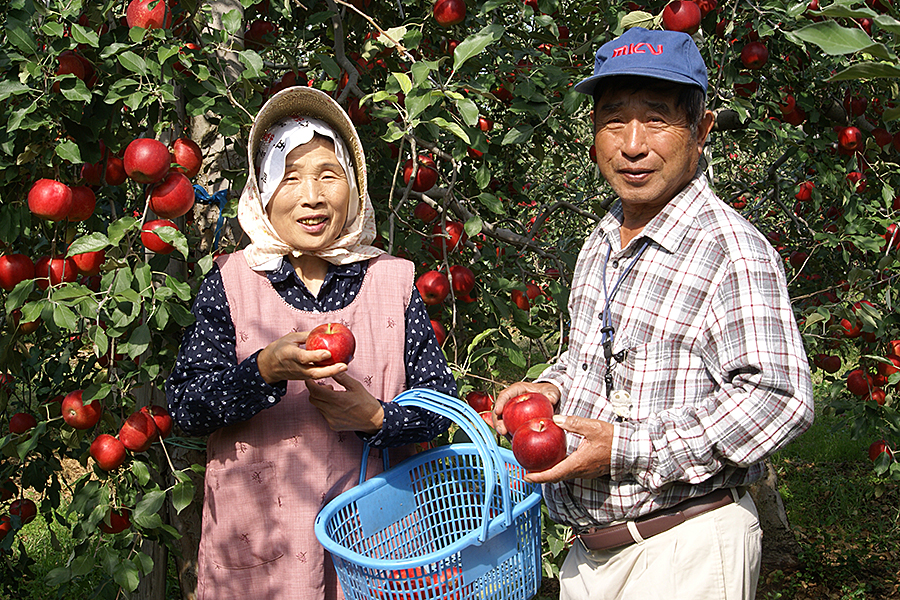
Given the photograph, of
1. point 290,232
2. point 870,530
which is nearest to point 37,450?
point 290,232

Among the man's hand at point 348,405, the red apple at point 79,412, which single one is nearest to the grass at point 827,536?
the red apple at point 79,412

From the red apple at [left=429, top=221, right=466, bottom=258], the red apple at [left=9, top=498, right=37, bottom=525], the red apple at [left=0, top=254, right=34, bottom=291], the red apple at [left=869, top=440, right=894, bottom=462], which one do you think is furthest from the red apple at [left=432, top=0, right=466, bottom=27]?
the red apple at [left=869, top=440, right=894, bottom=462]

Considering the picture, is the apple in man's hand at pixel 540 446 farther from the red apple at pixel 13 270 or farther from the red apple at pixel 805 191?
the red apple at pixel 805 191

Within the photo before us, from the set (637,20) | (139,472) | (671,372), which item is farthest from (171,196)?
(637,20)

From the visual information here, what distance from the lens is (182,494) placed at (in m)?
1.54

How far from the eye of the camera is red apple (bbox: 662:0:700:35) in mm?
1919

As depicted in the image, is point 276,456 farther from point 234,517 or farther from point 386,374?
point 386,374

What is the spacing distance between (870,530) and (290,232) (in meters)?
3.71

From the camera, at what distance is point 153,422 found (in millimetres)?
1620

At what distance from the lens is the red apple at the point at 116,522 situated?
1.56 m

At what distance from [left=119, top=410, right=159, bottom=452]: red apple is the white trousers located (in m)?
0.97

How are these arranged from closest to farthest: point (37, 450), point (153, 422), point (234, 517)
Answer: point (234, 517) < point (153, 422) < point (37, 450)

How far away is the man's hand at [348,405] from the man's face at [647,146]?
0.58m

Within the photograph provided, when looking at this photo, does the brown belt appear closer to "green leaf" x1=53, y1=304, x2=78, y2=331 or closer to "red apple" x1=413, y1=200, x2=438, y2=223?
"green leaf" x1=53, y1=304, x2=78, y2=331
